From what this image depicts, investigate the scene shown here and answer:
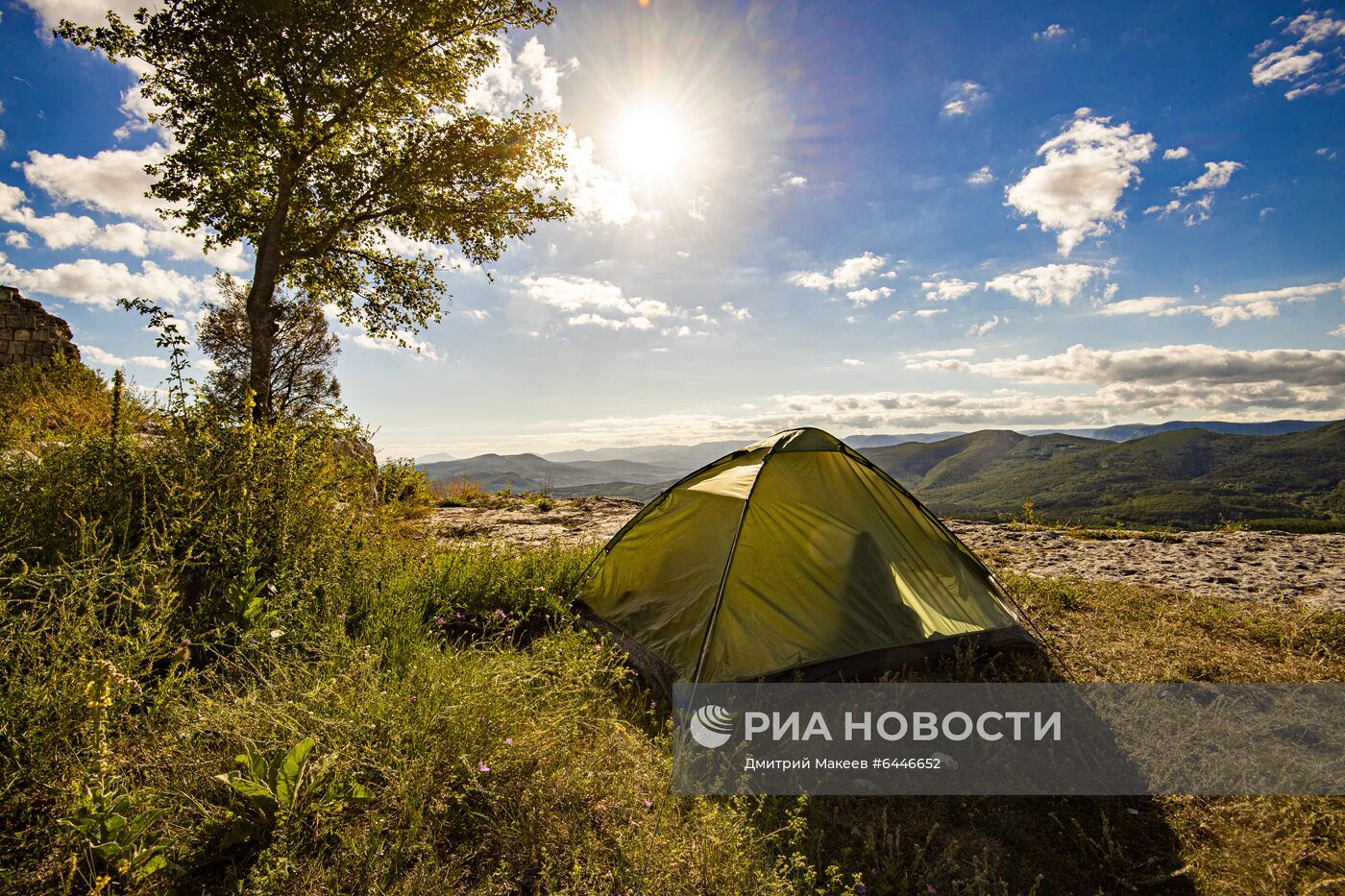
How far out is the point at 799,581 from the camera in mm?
5184

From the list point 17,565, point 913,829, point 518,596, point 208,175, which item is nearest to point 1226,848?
point 913,829

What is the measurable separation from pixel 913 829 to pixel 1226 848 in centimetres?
172

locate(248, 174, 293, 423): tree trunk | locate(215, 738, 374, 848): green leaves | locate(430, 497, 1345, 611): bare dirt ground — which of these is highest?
locate(248, 174, 293, 423): tree trunk

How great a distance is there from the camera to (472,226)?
11969mm

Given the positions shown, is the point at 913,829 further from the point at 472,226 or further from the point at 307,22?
the point at 307,22

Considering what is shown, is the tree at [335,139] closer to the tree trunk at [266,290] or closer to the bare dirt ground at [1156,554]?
the tree trunk at [266,290]

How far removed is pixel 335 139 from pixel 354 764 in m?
12.5

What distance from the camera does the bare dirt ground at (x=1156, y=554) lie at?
291 inches

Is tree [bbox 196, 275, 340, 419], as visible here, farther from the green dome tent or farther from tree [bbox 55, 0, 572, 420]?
the green dome tent

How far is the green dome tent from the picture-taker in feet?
16.1

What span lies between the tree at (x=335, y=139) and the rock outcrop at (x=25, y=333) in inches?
385

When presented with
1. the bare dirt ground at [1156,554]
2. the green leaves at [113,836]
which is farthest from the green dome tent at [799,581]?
the bare dirt ground at [1156,554]

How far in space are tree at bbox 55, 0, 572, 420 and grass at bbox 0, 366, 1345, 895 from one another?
4964 millimetres

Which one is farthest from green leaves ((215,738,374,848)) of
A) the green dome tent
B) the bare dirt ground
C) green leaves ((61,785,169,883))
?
the bare dirt ground
